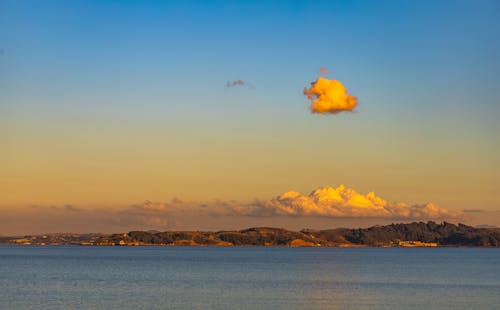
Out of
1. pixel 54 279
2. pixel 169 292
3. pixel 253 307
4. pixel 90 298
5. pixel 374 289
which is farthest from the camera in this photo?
pixel 54 279

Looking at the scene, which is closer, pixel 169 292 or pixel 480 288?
pixel 169 292

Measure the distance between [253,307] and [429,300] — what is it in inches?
1072

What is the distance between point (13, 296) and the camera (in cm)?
10781

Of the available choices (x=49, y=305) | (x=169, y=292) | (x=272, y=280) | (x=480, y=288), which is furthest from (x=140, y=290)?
(x=480, y=288)

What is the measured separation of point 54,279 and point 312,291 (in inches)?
2026

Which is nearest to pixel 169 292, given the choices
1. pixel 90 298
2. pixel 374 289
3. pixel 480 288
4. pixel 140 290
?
pixel 140 290

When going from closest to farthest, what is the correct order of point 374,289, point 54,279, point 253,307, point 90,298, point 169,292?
point 253,307 < point 90,298 < point 169,292 < point 374,289 < point 54,279

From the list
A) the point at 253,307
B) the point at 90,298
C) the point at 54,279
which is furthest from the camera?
the point at 54,279

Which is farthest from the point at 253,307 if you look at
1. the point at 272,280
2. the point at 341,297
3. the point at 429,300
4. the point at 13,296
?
the point at 272,280

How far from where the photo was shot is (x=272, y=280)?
148 metres

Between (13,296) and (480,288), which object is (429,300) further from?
(13,296)

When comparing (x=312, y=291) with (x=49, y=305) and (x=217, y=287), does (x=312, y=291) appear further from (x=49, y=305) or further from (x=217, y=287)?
(x=49, y=305)

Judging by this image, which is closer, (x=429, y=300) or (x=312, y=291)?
(x=429, y=300)

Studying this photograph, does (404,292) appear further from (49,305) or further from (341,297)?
(49,305)
